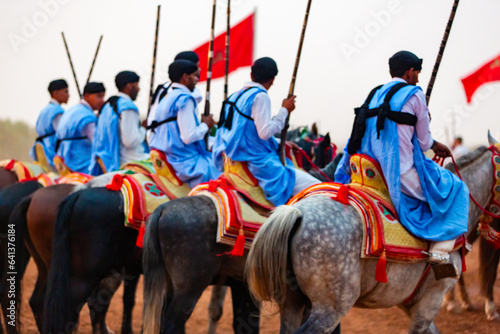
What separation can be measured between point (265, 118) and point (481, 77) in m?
5.19

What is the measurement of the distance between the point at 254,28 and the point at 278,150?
3.46m

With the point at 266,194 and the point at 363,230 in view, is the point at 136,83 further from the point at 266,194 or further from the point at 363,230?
the point at 363,230

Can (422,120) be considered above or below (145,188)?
above

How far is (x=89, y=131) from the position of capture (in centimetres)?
838

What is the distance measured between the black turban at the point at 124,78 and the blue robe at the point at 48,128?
73.5 inches

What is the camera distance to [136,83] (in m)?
7.82

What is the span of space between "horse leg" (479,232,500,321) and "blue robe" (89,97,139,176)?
4434 millimetres

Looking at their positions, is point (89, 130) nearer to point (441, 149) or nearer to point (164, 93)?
point (164, 93)

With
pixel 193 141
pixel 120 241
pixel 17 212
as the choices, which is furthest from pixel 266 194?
pixel 17 212

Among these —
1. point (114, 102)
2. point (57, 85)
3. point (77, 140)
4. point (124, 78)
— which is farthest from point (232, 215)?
point (57, 85)

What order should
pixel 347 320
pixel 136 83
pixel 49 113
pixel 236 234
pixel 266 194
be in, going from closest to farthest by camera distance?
1. pixel 236 234
2. pixel 266 194
3. pixel 136 83
4. pixel 347 320
5. pixel 49 113

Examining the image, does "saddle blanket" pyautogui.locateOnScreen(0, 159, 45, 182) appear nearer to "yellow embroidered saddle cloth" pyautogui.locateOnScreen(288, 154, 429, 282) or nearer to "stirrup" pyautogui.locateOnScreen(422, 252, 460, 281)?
"yellow embroidered saddle cloth" pyautogui.locateOnScreen(288, 154, 429, 282)

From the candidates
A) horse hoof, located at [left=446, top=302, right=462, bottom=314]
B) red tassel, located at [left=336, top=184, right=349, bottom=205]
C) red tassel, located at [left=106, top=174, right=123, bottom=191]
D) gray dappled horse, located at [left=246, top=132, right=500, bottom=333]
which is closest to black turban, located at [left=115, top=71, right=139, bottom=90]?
red tassel, located at [left=106, top=174, right=123, bottom=191]

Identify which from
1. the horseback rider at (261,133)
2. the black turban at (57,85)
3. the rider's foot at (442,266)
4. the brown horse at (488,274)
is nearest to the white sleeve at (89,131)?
the black turban at (57,85)
